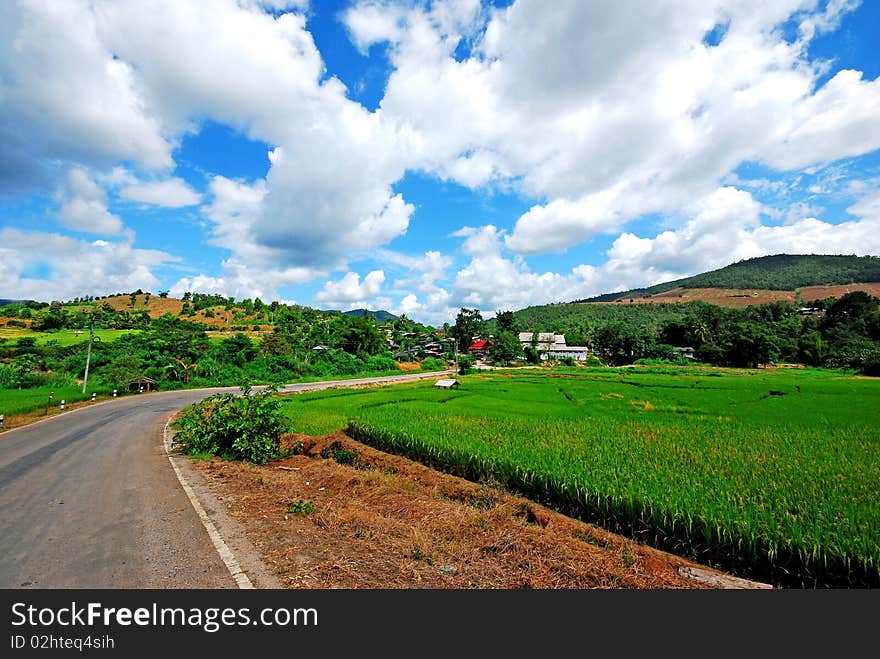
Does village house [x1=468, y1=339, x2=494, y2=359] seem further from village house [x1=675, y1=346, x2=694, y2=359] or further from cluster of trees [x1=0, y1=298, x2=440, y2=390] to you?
village house [x1=675, y1=346, x2=694, y2=359]

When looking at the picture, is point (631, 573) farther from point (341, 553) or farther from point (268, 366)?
point (268, 366)

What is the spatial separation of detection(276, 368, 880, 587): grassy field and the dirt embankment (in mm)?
694

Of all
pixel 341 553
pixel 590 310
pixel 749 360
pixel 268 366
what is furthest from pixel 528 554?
pixel 590 310

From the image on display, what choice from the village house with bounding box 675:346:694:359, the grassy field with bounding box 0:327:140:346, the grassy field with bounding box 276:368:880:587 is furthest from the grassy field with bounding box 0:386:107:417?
the village house with bounding box 675:346:694:359

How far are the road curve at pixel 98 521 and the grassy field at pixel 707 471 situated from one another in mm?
6774

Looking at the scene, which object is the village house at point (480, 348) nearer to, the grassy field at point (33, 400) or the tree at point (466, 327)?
the tree at point (466, 327)

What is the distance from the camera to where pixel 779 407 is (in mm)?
22750

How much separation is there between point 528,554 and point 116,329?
272 ft

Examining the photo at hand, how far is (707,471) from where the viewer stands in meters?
9.69

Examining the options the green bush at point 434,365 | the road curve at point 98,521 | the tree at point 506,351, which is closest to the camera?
the road curve at point 98,521

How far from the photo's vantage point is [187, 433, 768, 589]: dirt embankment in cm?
548

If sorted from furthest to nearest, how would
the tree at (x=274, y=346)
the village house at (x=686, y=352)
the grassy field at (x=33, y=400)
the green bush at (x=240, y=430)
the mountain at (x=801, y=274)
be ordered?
the mountain at (x=801, y=274) → the village house at (x=686, y=352) → the tree at (x=274, y=346) → the grassy field at (x=33, y=400) → the green bush at (x=240, y=430)

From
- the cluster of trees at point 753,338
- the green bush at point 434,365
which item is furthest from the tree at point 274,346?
the cluster of trees at point 753,338

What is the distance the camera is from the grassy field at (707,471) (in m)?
6.01
